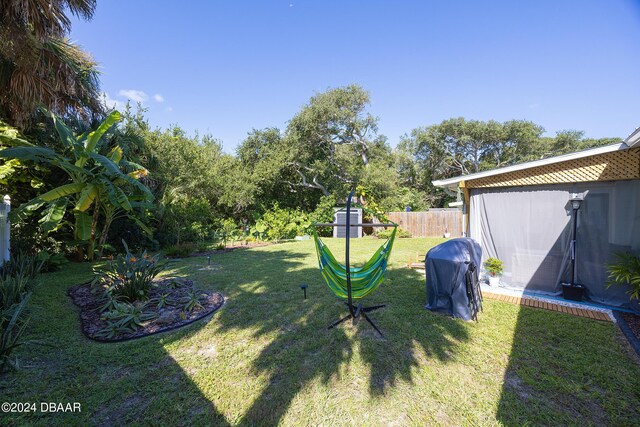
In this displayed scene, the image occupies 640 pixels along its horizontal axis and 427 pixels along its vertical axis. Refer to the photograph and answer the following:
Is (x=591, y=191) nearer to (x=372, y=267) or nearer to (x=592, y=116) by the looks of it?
(x=372, y=267)

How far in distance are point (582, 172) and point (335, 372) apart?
5.71 meters

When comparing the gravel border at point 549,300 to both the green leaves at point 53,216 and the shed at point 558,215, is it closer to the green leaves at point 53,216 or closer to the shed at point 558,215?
the shed at point 558,215

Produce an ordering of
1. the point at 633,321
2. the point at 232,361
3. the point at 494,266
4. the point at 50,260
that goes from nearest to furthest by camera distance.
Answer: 1. the point at 232,361
2. the point at 633,321
3. the point at 494,266
4. the point at 50,260

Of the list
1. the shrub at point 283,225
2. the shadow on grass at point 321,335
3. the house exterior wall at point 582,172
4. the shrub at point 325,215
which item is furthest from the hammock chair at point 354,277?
the shrub at point 325,215

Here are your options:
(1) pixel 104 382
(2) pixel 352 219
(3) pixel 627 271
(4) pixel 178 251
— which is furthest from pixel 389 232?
(1) pixel 104 382

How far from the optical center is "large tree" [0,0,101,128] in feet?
14.2

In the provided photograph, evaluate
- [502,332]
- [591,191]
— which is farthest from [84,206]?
[591,191]

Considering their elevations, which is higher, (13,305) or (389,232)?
(389,232)

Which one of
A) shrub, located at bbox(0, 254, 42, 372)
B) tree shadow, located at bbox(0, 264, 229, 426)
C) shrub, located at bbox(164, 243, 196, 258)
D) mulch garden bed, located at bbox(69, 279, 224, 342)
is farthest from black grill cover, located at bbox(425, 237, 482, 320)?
shrub, located at bbox(164, 243, 196, 258)

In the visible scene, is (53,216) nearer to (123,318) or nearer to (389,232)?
(123,318)

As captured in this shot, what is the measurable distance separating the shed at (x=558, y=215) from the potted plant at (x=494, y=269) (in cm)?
25

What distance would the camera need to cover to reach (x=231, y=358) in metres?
2.99

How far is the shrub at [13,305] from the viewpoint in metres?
2.63

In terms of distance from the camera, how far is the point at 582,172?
480 centimetres
